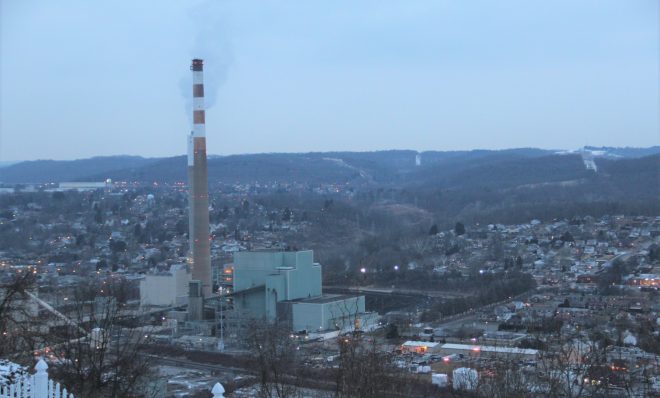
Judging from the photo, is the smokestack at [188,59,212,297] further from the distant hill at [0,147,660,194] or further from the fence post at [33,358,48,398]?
the distant hill at [0,147,660,194]

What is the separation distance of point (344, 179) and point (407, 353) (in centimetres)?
6576

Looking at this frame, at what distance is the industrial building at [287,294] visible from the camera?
58.6 ft

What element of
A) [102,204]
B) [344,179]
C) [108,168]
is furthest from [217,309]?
[108,168]

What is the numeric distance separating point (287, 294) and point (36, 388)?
1501 centimetres

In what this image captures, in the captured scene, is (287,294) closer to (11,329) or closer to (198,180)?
(198,180)

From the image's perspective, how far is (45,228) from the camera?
39031mm

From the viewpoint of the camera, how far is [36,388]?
3.77 m

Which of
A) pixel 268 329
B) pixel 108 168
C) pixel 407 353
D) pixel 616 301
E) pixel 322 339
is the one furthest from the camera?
pixel 108 168

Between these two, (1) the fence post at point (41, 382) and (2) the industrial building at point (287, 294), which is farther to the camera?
(2) the industrial building at point (287, 294)

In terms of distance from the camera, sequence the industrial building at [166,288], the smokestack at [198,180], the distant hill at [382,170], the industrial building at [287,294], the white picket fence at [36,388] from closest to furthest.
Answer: the white picket fence at [36,388] < the industrial building at [287,294] < the smokestack at [198,180] < the industrial building at [166,288] < the distant hill at [382,170]

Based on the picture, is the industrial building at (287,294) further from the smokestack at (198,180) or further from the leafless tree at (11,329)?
the leafless tree at (11,329)

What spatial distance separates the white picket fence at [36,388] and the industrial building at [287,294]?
13.6 meters

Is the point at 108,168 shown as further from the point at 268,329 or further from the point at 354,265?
the point at 268,329

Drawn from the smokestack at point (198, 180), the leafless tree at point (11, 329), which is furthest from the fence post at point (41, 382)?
the smokestack at point (198, 180)
